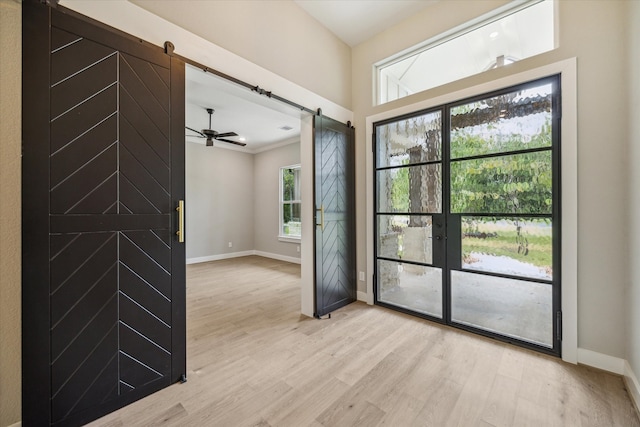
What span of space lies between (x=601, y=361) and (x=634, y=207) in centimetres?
117

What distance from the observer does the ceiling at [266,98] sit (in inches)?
93.1

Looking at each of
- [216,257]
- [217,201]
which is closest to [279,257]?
[216,257]

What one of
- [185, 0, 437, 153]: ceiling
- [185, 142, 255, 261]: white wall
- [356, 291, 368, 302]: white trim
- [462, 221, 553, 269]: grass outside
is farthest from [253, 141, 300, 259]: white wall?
[462, 221, 553, 269]: grass outside

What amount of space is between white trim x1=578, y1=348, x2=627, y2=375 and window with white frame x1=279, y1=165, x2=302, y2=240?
5147 millimetres

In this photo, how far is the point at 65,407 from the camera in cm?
138

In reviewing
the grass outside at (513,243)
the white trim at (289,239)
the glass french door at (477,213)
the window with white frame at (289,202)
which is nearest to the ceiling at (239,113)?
the window with white frame at (289,202)

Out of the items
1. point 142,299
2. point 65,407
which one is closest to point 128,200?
point 142,299

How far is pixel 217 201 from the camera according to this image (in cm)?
644

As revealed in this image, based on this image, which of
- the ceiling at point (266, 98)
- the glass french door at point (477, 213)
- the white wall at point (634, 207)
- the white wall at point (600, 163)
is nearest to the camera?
the white wall at point (634, 207)

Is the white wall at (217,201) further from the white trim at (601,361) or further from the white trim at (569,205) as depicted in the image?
the white trim at (601,361)

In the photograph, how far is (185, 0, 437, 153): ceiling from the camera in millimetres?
2365

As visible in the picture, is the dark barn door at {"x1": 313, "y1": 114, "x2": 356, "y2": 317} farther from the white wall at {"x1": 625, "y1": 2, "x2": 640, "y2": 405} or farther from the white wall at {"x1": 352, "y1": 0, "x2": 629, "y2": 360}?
the white wall at {"x1": 625, "y1": 2, "x2": 640, "y2": 405}

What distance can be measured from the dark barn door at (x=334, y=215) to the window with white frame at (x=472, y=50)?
819 millimetres

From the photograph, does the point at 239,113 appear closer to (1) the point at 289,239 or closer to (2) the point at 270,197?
(2) the point at 270,197
